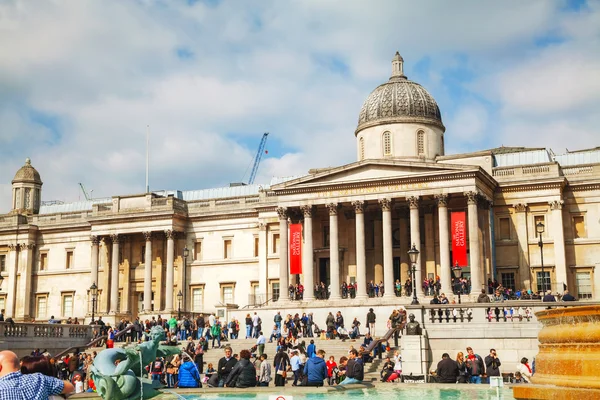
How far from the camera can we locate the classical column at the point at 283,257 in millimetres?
48225

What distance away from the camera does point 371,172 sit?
46969 mm

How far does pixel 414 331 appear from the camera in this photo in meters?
28.5

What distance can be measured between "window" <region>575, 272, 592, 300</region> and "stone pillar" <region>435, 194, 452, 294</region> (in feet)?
30.2

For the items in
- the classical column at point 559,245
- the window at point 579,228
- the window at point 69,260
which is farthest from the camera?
the window at point 69,260

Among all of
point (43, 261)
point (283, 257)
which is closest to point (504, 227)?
point (283, 257)

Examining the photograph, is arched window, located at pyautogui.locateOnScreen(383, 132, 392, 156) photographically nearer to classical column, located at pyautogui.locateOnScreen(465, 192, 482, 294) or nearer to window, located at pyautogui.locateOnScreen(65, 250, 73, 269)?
classical column, located at pyautogui.locateOnScreen(465, 192, 482, 294)

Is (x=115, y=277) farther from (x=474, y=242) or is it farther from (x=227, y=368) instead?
(x=227, y=368)

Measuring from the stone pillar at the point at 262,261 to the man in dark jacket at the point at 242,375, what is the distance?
35.8 metres

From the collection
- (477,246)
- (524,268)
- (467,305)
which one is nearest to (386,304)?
(477,246)

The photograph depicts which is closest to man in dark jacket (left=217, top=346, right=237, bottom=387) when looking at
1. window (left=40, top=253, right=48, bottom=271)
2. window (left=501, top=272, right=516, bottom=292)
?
window (left=501, top=272, right=516, bottom=292)

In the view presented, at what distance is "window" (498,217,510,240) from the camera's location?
162ft

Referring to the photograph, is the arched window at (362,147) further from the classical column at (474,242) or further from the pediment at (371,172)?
the classical column at (474,242)

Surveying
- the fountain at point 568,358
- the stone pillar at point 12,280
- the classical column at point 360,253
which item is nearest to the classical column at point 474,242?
the classical column at point 360,253

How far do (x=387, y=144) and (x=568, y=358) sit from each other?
43.6 m
